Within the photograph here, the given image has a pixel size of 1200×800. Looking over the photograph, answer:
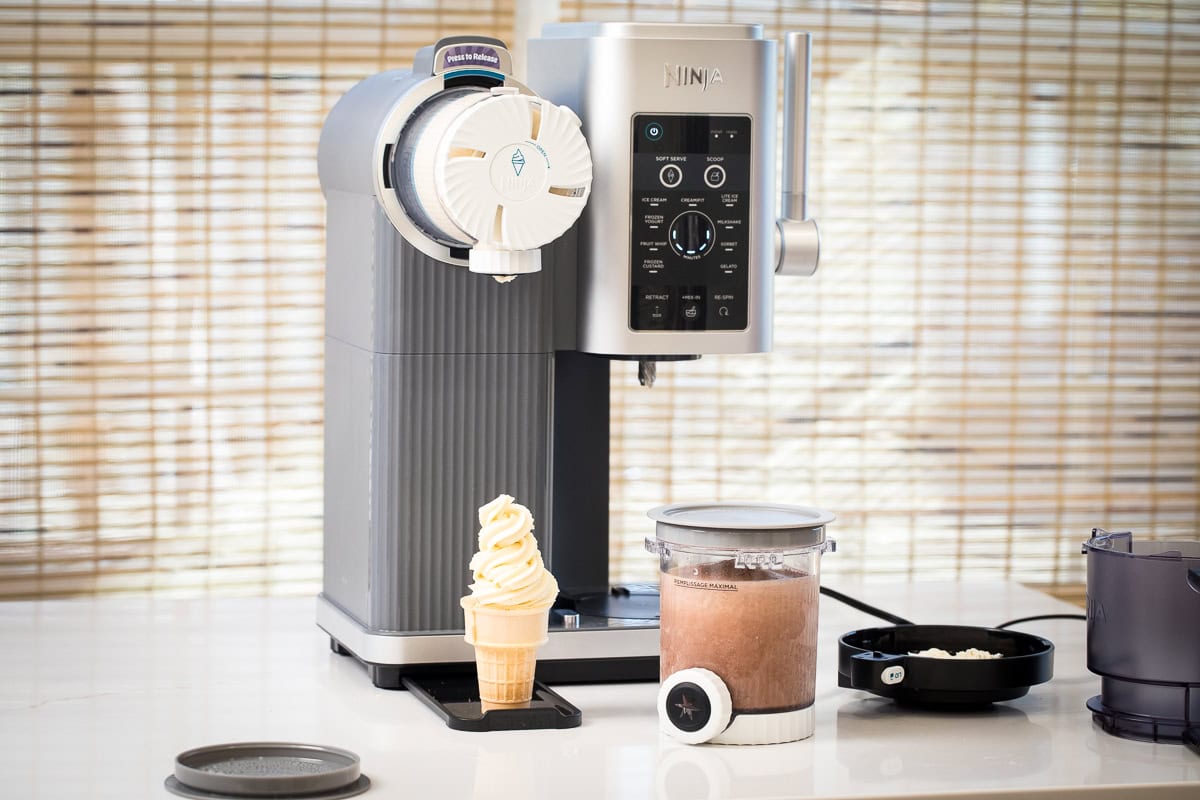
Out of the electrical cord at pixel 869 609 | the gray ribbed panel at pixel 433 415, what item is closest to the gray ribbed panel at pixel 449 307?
the gray ribbed panel at pixel 433 415

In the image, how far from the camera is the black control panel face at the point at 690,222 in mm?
1156

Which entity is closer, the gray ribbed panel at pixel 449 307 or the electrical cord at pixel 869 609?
the gray ribbed panel at pixel 449 307

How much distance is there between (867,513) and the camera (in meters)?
3.00

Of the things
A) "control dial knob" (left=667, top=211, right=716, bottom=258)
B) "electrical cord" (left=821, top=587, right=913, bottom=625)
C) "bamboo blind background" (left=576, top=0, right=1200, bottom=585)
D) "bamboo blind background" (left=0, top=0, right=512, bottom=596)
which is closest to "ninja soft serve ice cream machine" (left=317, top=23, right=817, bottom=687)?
"control dial knob" (left=667, top=211, right=716, bottom=258)

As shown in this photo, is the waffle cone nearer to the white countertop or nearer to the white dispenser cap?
the white countertop

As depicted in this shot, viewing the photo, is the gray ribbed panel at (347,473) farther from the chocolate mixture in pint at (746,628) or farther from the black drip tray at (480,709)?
the chocolate mixture in pint at (746,628)

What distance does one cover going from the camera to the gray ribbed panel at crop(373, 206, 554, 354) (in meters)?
1.13

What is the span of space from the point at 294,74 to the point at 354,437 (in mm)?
1674

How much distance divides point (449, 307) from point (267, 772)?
0.38m

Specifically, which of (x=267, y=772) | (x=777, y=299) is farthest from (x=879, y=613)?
(x=777, y=299)

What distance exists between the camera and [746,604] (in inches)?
39.3

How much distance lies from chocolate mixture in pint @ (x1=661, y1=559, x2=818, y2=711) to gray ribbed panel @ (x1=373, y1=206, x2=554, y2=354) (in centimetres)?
24

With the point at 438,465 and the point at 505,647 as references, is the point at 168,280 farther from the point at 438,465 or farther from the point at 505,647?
the point at 505,647

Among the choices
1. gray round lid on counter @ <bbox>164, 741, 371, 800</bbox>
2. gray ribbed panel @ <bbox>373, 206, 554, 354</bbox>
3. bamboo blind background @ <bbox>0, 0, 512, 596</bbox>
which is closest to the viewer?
gray round lid on counter @ <bbox>164, 741, 371, 800</bbox>
